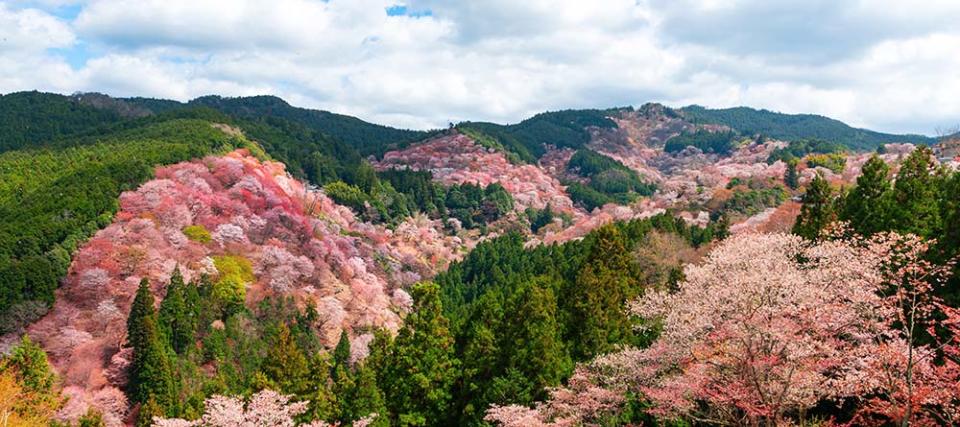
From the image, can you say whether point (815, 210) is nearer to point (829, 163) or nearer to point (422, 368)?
point (422, 368)

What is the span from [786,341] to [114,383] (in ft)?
136

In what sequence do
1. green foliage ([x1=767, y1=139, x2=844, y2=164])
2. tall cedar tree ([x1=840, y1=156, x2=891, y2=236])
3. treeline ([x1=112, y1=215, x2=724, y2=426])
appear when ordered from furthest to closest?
green foliage ([x1=767, y1=139, x2=844, y2=164]) < tall cedar tree ([x1=840, y1=156, x2=891, y2=236]) < treeline ([x1=112, y1=215, x2=724, y2=426])

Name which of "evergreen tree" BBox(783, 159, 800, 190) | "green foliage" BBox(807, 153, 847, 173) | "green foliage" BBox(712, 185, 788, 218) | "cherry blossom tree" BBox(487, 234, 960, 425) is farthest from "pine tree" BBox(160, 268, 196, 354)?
"green foliage" BBox(807, 153, 847, 173)

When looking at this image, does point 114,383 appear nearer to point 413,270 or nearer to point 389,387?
point 389,387

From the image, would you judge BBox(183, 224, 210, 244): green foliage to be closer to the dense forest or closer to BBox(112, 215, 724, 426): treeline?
the dense forest

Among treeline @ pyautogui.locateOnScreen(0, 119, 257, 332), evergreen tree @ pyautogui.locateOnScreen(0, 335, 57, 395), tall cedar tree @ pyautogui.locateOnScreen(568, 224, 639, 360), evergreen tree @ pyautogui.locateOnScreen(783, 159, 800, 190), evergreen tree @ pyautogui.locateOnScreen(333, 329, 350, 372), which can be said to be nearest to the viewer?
tall cedar tree @ pyautogui.locateOnScreen(568, 224, 639, 360)

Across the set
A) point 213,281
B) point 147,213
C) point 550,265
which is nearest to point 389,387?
point 213,281

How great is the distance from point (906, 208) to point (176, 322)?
158ft

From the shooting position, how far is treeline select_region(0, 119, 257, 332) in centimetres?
4538

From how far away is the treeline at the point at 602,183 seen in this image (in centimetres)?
15150

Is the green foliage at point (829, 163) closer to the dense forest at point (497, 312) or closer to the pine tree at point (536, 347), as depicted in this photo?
the dense forest at point (497, 312)

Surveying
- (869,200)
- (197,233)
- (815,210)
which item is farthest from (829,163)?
(197,233)

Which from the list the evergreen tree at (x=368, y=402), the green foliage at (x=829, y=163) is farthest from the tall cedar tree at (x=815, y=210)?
the green foliage at (x=829, y=163)

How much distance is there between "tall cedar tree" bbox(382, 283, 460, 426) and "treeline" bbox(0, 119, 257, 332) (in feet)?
103
